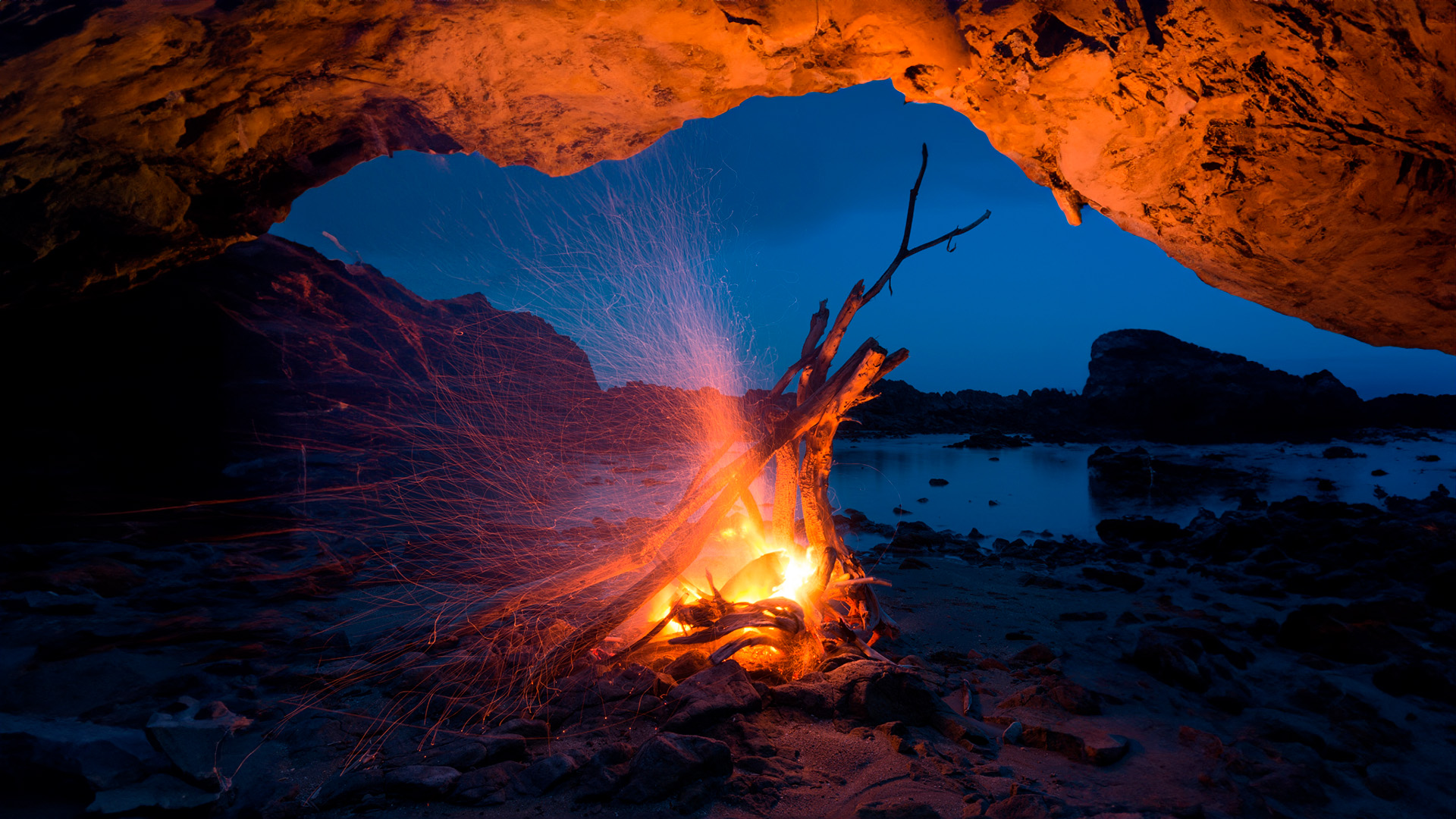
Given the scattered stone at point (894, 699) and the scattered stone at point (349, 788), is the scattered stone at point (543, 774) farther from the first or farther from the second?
the scattered stone at point (894, 699)

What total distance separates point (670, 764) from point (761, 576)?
2304mm

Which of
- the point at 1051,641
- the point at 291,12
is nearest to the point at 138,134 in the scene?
the point at 291,12

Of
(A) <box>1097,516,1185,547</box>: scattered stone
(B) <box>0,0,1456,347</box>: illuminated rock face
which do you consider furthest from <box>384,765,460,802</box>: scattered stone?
(A) <box>1097,516,1185,547</box>: scattered stone

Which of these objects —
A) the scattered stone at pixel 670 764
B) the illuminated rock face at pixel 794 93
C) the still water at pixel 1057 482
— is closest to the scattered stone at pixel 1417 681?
the illuminated rock face at pixel 794 93

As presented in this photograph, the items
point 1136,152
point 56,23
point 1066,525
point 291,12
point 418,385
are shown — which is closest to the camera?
point 56,23

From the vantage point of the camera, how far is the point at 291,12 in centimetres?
306

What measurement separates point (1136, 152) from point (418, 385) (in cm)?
1641

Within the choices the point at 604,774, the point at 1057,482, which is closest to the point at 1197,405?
the point at 1057,482

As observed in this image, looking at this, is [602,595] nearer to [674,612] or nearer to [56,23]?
[674,612]

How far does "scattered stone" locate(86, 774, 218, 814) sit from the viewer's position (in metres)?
2.34

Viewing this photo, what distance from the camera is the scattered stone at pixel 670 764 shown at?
2.60 m

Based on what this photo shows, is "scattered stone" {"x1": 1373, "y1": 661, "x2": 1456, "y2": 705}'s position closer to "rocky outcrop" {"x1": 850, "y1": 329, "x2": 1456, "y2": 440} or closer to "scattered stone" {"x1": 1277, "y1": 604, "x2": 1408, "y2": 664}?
"scattered stone" {"x1": 1277, "y1": 604, "x2": 1408, "y2": 664}

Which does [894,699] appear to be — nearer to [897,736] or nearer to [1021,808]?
[897,736]

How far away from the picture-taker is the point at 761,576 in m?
4.90
